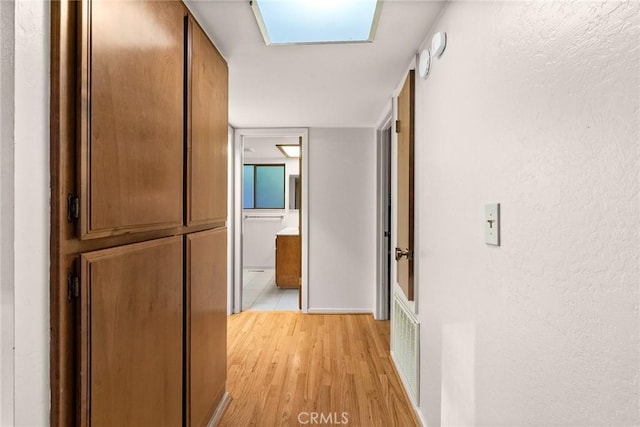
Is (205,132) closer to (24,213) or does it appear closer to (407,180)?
(24,213)

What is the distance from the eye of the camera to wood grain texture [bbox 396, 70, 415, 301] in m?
1.92

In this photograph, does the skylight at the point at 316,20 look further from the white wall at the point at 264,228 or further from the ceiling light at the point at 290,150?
the white wall at the point at 264,228

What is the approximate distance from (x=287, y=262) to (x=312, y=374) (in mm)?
2435

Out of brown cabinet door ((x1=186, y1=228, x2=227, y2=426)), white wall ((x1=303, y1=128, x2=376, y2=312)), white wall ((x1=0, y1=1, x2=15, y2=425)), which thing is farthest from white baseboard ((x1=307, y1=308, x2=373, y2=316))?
white wall ((x1=0, y1=1, x2=15, y2=425))

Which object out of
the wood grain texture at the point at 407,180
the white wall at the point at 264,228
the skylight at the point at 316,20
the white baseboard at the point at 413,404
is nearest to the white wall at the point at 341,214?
the white baseboard at the point at 413,404

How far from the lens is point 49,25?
30.1 inches

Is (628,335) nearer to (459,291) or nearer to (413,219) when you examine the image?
(459,291)

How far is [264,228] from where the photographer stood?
6.24m

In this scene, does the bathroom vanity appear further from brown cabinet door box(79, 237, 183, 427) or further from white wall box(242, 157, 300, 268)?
brown cabinet door box(79, 237, 183, 427)

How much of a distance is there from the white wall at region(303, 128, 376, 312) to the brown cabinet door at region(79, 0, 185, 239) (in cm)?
237

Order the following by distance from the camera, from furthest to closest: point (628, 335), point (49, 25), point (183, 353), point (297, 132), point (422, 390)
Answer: point (297, 132) < point (422, 390) < point (183, 353) < point (49, 25) < point (628, 335)

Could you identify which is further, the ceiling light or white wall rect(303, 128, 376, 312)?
the ceiling light

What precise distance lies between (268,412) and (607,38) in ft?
7.20

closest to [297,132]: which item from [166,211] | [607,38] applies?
[166,211]
